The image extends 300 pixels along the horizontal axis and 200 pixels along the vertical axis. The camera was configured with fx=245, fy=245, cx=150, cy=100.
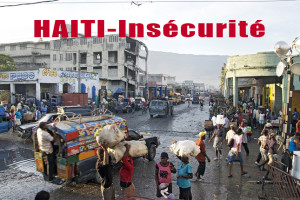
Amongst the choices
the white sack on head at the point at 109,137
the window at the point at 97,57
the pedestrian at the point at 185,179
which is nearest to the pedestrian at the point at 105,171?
the white sack on head at the point at 109,137

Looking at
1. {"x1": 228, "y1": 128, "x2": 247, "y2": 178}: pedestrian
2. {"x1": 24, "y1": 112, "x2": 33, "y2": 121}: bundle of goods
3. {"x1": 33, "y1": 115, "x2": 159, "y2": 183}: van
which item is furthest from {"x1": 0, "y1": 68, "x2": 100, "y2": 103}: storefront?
{"x1": 228, "y1": 128, "x2": 247, "y2": 178}: pedestrian

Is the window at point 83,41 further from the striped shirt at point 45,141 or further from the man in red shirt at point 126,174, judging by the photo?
the man in red shirt at point 126,174

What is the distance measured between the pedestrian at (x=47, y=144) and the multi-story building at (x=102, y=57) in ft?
128

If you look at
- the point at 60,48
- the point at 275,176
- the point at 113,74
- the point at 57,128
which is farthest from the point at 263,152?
the point at 60,48

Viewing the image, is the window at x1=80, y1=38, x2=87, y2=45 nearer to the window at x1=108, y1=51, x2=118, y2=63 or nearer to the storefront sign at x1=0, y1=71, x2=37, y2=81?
the window at x1=108, y1=51, x2=118, y2=63

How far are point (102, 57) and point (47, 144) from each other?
44349 mm

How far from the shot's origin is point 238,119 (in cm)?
1502

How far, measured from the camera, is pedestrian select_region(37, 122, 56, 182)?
6484 mm

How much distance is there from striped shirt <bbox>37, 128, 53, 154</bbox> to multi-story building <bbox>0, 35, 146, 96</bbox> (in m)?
39.0

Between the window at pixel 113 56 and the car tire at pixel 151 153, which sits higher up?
the window at pixel 113 56

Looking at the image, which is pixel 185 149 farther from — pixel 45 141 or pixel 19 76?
pixel 19 76

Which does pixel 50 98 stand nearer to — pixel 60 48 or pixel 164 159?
pixel 164 159

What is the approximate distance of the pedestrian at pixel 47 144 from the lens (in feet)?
21.3

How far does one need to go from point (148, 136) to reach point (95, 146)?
10.3ft
